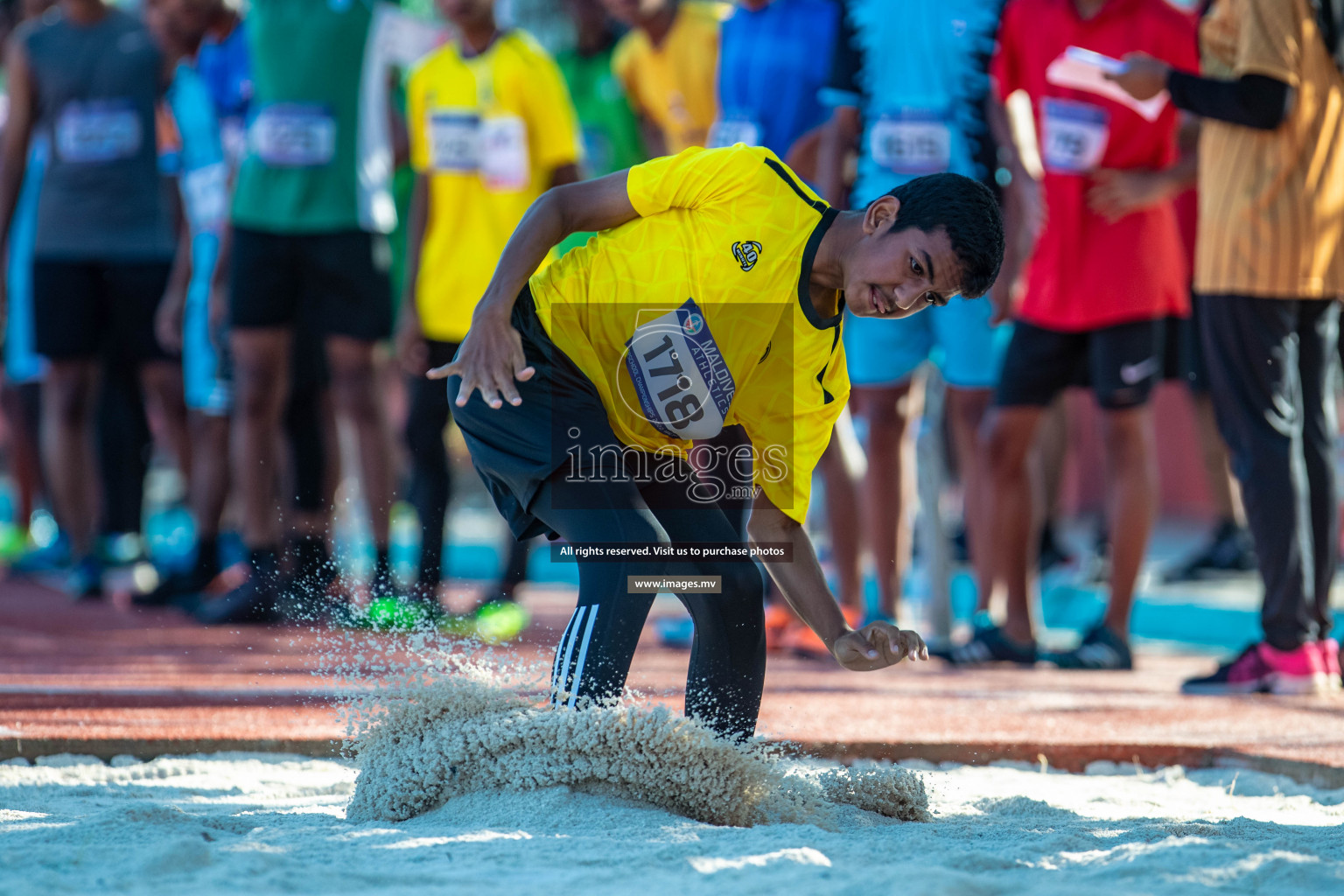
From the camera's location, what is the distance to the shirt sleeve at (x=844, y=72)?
187 inches

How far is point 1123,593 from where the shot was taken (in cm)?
449

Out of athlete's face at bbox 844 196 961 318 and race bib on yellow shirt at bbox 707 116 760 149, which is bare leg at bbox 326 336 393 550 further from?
athlete's face at bbox 844 196 961 318

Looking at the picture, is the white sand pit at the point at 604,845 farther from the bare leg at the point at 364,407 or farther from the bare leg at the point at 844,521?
the bare leg at the point at 364,407

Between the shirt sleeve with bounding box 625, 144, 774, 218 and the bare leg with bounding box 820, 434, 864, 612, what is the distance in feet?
7.36

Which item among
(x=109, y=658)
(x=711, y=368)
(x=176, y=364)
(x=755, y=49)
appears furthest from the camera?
(x=176, y=364)

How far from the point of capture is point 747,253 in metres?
2.56

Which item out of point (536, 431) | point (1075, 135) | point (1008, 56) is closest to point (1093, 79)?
point (1075, 135)

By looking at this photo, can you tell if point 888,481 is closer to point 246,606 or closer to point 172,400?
point 246,606

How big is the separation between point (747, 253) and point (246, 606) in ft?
10.3

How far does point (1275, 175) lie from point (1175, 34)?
0.92m

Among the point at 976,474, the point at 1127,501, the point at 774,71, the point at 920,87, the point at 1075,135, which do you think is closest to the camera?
the point at 1127,501

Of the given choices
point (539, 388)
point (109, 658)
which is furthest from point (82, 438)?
point (539, 388)

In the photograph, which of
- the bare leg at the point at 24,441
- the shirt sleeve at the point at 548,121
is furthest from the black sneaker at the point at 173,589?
the bare leg at the point at 24,441

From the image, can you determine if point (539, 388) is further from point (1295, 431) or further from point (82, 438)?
point (82, 438)
